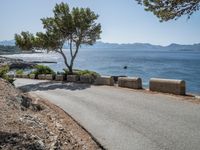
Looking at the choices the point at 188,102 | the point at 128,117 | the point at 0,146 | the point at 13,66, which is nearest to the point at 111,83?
the point at 188,102

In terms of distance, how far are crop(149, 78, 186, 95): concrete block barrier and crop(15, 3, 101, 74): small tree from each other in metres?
16.3

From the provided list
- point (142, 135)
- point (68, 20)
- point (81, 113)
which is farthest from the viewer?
point (68, 20)

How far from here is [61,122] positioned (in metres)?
10.2

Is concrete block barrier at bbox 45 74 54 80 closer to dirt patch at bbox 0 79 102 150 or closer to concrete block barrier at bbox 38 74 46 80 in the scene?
concrete block barrier at bbox 38 74 46 80

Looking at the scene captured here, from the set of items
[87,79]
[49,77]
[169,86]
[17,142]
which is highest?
[17,142]

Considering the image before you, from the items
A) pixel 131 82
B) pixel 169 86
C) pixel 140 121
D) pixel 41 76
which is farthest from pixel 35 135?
pixel 41 76

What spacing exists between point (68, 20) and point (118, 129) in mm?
23796

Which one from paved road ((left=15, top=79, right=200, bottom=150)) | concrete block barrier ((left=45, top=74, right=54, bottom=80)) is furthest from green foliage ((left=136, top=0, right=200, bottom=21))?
concrete block barrier ((left=45, top=74, right=54, bottom=80))

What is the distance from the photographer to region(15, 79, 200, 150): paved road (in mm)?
7395

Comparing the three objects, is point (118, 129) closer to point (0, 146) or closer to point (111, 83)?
point (0, 146)

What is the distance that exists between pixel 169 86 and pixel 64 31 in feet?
63.1

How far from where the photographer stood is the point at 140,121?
31.6 feet

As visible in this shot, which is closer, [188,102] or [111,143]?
[111,143]

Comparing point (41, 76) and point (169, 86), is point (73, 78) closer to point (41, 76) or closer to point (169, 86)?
point (41, 76)
